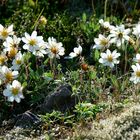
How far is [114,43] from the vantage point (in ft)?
14.3

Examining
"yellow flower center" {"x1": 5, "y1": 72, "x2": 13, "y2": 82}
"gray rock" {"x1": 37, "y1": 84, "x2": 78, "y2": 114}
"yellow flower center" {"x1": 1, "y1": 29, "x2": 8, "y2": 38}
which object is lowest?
"gray rock" {"x1": 37, "y1": 84, "x2": 78, "y2": 114}

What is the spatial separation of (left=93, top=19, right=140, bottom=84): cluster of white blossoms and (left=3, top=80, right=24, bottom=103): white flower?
0.67 m

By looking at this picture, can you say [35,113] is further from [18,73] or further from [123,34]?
[123,34]

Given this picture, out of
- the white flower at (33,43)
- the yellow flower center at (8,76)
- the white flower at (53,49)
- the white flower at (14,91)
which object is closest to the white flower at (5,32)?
the white flower at (33,43)

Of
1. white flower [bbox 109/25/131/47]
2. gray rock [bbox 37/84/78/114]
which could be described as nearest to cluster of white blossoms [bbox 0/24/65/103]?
gray rock [bbox 37/84/78/114]

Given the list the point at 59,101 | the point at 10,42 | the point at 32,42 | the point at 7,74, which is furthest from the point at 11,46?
the point at 59,101

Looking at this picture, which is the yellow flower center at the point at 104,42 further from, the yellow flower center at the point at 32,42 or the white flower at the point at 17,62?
the white flower at the point at 17,62

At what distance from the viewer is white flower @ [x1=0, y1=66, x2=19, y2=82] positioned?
12.5ft

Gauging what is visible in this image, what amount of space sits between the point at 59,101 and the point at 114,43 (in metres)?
0.78

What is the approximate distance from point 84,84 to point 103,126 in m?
0.55

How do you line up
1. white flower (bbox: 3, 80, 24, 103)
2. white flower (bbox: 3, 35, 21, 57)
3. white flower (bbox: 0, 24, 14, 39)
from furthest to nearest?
white flower (bbox: 0, 24, 14, 39)
white flower (bbox: 3, 35, 21, 57)
white flower (bbox: 3, 80, 24, 103)

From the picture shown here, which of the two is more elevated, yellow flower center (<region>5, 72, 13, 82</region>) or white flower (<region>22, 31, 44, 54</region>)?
white flower (<region>22, 31, 44, 54</region>)

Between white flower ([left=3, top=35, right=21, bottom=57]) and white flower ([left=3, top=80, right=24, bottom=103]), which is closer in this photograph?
white flower ([left=3, top=80, right=24, bottom=103])

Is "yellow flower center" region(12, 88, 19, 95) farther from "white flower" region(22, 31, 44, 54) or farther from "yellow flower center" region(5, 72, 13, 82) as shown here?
"white flower" region(22, 31, 44, 54)
